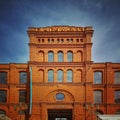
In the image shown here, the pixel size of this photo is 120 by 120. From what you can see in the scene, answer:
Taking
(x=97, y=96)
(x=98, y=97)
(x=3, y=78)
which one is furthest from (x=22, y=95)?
(x=98, y=97)

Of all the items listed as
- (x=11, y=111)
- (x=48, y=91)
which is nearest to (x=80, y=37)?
(x=48, y=91)

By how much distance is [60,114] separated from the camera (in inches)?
1572

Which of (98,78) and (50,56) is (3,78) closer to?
(50,56)

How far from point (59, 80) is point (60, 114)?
22.5 ft

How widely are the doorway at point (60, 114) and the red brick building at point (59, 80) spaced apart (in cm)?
17

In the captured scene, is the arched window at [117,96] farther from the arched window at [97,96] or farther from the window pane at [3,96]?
the window pane at [3,96]

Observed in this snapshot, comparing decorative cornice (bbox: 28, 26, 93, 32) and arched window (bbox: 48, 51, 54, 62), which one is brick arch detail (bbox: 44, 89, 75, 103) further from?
decorative cornice (bbox: 28, 26, 93, 32)

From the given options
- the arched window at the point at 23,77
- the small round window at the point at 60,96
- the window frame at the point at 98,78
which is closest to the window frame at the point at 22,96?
the arched window at the point at 23,77

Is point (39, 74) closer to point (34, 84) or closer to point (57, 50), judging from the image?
point (34, 84)

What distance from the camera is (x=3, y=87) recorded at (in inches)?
1489

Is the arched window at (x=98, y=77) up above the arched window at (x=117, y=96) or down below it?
above

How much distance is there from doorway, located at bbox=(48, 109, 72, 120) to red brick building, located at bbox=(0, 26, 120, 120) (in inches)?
6.5

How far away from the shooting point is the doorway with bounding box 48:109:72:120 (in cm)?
3799

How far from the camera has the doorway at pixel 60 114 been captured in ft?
125
